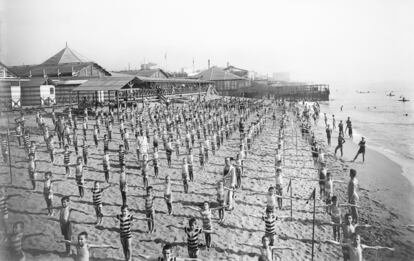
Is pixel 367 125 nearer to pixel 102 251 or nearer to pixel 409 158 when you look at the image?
pixel 409 158

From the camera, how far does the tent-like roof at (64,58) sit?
44.2 meters

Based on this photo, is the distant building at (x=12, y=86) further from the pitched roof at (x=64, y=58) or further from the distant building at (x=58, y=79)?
the pitched roof at (x=64, y=58)

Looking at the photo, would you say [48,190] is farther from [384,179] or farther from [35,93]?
[35,93]

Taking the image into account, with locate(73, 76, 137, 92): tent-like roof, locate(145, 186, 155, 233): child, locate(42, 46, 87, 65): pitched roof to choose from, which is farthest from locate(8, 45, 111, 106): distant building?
locate(145, 186, 155, 233): child

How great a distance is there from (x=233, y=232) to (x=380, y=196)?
8.38 metres

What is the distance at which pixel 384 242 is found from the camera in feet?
34.7

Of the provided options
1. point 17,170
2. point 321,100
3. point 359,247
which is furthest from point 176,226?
point 321,100

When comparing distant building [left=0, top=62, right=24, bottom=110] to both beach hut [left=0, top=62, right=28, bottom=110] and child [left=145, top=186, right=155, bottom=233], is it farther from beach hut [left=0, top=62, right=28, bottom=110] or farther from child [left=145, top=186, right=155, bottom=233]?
child [left=145, top=186, right=155, bottom=233]

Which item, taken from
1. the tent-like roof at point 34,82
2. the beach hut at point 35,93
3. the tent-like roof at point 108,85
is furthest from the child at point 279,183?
the tent-like roof at point 34,82

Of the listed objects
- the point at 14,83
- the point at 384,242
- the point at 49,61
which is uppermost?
the point at 49,61

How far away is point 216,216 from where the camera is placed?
11.0 meters

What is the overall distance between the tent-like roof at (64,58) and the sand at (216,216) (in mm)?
31167

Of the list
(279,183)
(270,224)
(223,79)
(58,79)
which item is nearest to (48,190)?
(270,224)

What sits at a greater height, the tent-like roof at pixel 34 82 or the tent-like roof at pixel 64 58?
the tent-like roof at pixel 64 58
